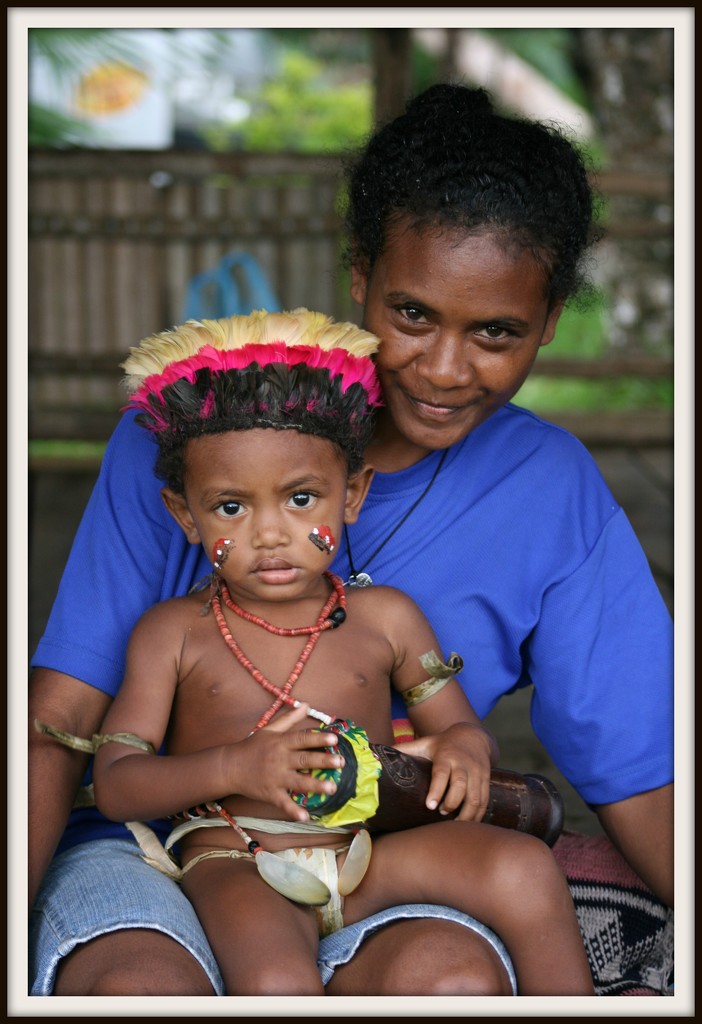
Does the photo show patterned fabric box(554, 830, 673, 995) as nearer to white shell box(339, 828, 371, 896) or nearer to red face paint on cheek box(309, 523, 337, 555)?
white shell box(339, 828, 371, 896)

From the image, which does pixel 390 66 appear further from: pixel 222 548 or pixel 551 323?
pixel 222 548

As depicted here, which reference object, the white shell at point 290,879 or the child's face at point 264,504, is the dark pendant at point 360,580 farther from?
the white shell at point 290,879

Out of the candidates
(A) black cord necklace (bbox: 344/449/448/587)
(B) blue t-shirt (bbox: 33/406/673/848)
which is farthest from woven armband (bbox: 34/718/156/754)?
(A) black cord necklace (bbox: 344/449/448/587)

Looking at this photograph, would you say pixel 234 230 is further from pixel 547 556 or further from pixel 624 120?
pixel 547 556

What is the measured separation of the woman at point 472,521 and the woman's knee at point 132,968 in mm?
166

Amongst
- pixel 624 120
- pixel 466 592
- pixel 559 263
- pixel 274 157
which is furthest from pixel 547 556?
pixel 624 120

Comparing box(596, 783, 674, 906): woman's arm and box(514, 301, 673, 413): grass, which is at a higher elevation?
box(514, 301, 673, 413): grass

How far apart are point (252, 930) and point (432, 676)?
1.68 feet

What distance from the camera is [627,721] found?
2.14 m

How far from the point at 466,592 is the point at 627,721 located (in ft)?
1.12

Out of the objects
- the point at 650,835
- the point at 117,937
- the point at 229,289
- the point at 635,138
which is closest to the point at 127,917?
the point at 117,937

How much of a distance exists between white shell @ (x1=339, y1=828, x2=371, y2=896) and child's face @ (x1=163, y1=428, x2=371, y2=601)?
39 cm

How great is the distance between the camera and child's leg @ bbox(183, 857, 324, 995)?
1.67 meters

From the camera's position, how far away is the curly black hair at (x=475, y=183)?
2057 mm
